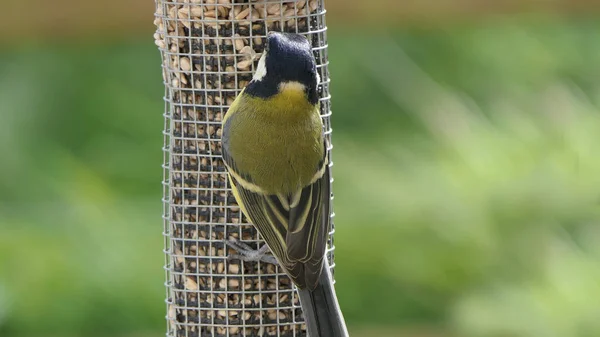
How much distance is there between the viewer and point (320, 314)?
161 inches

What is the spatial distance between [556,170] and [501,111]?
1.15m

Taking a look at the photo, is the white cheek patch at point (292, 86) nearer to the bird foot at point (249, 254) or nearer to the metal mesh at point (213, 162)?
the metal mesh at point (213, 162)

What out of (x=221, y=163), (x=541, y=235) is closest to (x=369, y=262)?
(x=541, y=235)

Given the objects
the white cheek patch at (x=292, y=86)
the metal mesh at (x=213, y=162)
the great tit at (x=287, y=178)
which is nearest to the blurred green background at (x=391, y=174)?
the metal mesh at (x=213, y=162)

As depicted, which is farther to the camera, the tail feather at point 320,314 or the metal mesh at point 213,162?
the metal mesh at point 213,162

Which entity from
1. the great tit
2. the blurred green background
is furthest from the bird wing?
the blurred green background

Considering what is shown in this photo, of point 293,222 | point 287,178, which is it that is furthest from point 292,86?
point 293,222

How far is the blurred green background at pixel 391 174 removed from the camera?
258 inches

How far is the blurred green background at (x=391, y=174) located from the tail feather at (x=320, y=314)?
2.35 meters

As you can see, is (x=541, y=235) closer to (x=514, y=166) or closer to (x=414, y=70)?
(x=514, y=166)

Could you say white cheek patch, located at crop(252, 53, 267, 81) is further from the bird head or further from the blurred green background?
the blurred green background

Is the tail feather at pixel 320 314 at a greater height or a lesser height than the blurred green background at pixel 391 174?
lesser

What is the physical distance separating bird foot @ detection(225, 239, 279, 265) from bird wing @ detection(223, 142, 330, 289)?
256 mm

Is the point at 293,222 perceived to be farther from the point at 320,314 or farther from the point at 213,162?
the point at 213,162
